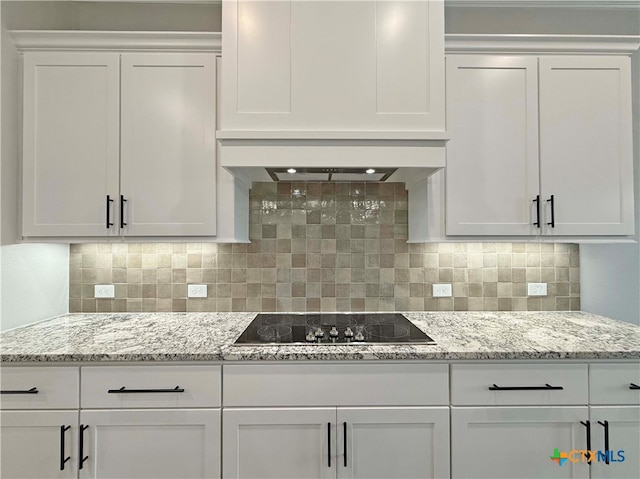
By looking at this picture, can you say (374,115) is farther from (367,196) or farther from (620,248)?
(620,248)

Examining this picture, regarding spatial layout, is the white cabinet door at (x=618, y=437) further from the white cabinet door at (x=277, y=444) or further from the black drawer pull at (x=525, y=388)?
the white cabinet door at (x=277, y=444)

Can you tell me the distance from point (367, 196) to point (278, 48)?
964mm

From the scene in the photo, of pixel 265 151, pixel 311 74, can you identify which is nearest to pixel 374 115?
pixel 311 74

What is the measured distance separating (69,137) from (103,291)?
0.91m

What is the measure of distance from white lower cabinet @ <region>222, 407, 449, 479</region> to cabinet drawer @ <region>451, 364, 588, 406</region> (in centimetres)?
13

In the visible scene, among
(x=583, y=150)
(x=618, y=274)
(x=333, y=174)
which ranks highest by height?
(x=583, y=150)

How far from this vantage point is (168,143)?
1.70 m

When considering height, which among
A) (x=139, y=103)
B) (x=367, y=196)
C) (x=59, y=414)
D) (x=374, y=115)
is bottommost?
(x=59, y=414)

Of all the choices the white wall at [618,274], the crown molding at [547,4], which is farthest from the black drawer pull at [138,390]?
the crown molding at [547,4]

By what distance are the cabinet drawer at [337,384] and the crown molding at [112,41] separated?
1.59 meters

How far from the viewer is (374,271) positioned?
6.88 feet

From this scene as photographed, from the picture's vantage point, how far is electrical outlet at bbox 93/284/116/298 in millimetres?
2029

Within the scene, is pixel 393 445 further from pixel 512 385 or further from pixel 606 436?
pixel 606 436

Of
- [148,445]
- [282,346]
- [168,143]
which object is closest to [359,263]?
[282,346]
